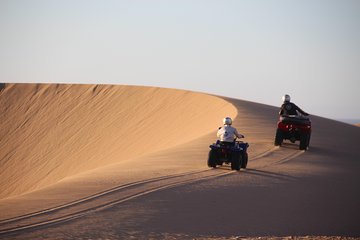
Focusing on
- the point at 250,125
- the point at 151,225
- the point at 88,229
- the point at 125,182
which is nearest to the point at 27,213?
the point at 88,229

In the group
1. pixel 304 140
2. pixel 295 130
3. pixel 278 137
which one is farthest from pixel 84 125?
pixel 304 140

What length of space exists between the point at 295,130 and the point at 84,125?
26.2m

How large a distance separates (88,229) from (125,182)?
3602 millimetres

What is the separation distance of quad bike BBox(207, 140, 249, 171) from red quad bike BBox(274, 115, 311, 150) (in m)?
4.43

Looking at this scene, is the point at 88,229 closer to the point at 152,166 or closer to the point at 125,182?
the point at 125,182

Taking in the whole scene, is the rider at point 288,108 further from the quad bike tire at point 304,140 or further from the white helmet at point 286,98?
the quad bike tire at point 304,140

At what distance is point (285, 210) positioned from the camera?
37.3 feet

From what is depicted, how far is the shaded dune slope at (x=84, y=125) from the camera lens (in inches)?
1288

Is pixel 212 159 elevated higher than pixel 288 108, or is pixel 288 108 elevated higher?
pixel 288 108

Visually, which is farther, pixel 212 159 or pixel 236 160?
pixel 212 159

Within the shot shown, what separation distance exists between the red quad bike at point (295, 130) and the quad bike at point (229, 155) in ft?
14.5

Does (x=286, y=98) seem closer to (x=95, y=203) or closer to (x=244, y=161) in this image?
(x=244, y=161)

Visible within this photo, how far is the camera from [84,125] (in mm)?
42594

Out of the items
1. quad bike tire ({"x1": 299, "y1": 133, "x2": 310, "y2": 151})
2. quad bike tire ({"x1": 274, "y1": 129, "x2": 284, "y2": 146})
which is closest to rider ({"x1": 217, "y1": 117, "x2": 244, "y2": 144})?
quad bike tire ({"x1": 299, "y1": 133, "x2": 310, "y2": 151})
